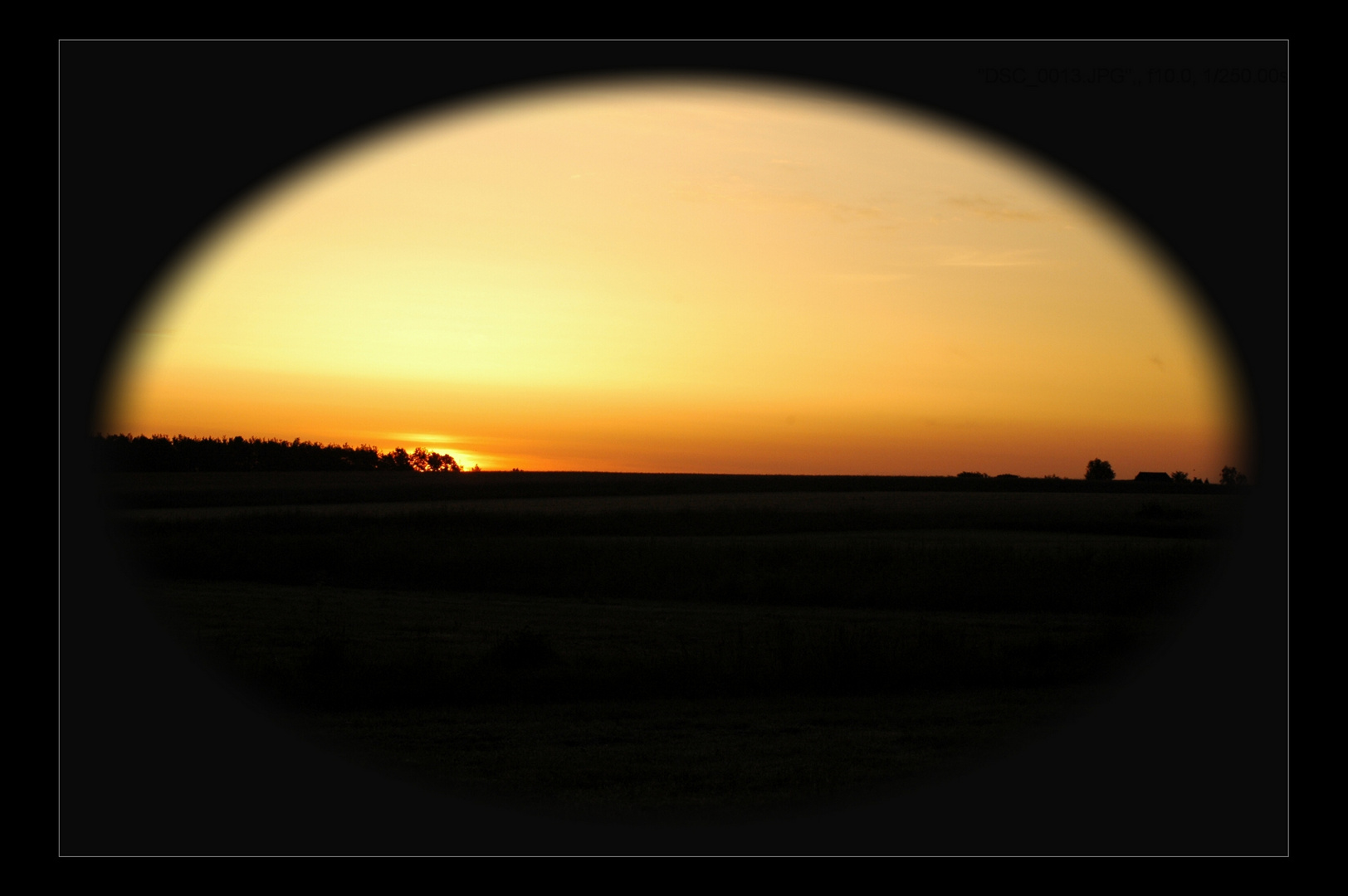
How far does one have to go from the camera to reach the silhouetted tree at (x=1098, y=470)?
7950cm

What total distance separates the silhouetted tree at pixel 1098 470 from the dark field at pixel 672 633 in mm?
41244

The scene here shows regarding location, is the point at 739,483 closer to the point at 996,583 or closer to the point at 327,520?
the point at 327,520

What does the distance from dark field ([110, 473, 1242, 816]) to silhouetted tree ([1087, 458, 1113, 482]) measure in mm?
41244

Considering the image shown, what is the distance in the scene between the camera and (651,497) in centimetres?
5509

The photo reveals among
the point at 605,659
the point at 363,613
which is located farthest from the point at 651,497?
the point at 605,659

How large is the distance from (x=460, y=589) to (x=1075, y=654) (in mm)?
13846

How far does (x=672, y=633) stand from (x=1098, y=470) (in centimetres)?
7161

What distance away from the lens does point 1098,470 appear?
80.6 m

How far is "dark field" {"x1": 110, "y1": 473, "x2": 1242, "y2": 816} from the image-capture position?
929cm

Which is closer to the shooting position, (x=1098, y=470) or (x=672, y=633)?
(x=672, y=633)

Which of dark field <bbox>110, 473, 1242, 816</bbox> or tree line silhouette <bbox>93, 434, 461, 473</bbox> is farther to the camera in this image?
tree line silhouette <bbox>93, 434, 461, 473</bbox>

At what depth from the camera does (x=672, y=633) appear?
53.3ft

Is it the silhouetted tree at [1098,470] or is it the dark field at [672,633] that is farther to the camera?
the silhouetted tree at [1098,470]

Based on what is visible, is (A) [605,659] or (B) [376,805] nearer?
(B) [376,805]
